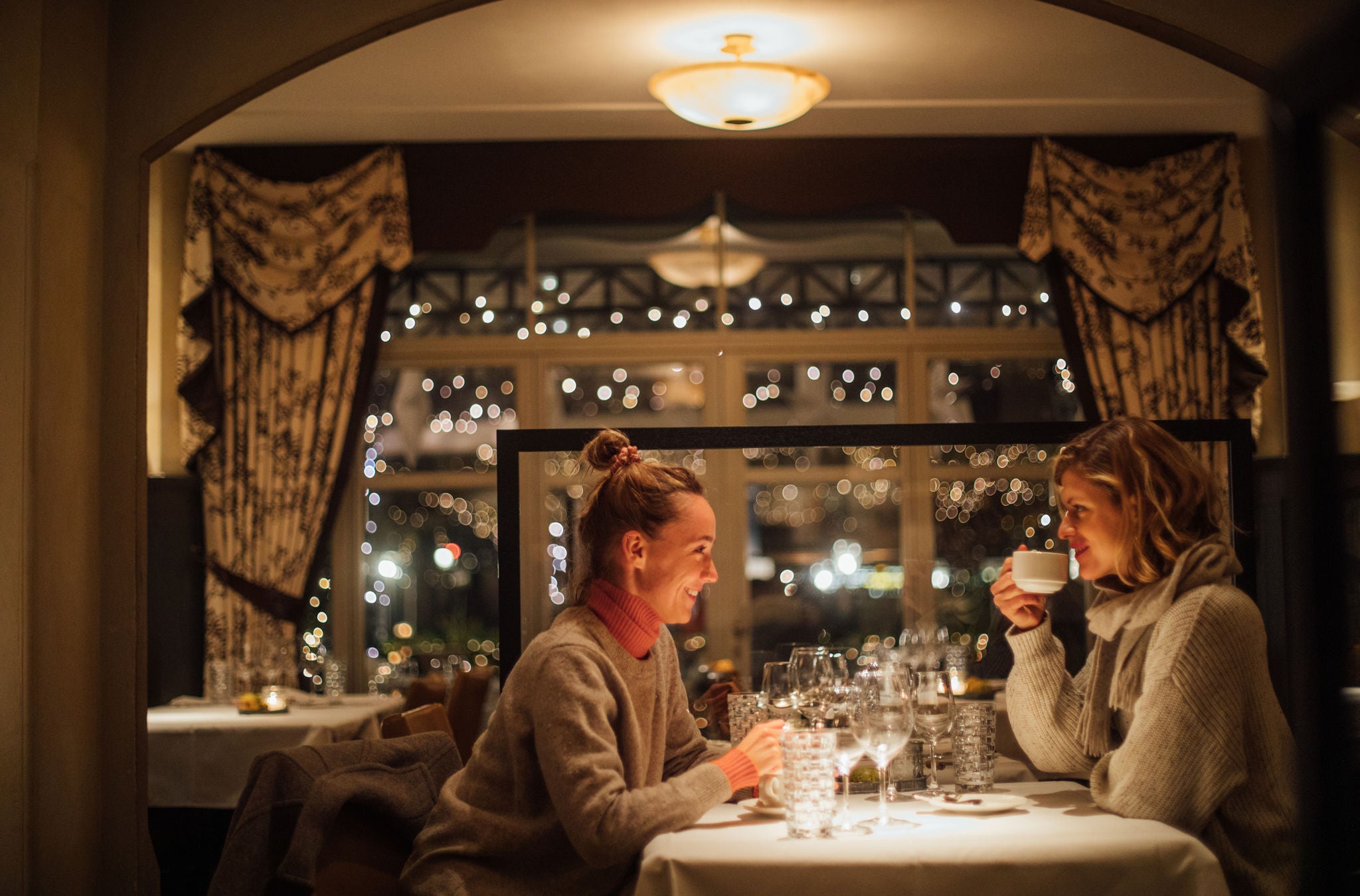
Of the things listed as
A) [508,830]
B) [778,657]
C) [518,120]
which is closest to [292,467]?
[518,120]

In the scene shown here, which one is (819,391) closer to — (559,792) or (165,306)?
(165,306)

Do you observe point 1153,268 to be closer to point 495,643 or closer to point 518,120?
point 518,120

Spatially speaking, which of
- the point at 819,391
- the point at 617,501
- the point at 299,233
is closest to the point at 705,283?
the point at 819,391

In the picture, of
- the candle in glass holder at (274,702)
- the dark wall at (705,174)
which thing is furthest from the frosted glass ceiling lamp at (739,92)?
the candle in glass holder at (274,702)

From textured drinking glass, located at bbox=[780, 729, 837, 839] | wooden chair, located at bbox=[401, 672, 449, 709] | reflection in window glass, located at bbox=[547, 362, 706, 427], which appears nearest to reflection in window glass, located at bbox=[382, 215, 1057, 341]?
reflection in window glass, located at bbox=[547, 362, 706, 427]

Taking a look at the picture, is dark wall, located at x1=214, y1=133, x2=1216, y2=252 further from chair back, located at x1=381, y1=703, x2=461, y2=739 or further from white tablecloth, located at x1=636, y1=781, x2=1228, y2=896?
white tablecloth, located at x1=636, y1=781, x2=1228, y2=896

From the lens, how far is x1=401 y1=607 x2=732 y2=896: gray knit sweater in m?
1.88

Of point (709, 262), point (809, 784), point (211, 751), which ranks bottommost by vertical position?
point (211, 751)

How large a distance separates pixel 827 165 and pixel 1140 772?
461 cm

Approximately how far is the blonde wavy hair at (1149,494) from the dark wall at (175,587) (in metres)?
4.83

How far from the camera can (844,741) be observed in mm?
2031

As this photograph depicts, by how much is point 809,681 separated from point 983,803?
1.29 ft

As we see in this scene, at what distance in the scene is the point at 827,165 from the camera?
613cm

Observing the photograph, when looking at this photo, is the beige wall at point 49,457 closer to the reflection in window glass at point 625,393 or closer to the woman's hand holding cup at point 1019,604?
the woman's hand holding cup at point 1019,604
